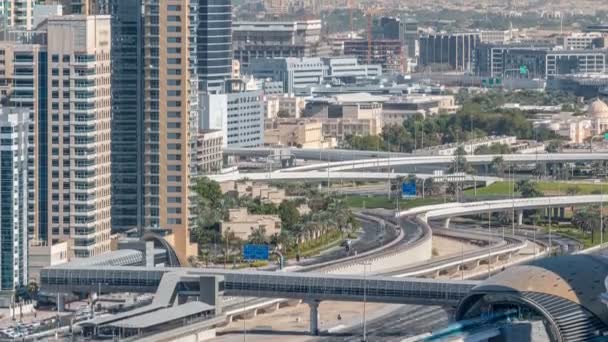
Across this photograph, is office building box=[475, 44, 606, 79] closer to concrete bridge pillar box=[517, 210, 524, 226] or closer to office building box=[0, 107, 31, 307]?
concrete bridge pillar box=[517, 210, 524, 226]

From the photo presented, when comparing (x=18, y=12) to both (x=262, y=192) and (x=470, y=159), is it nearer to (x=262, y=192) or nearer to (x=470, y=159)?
(x=262, y=192)

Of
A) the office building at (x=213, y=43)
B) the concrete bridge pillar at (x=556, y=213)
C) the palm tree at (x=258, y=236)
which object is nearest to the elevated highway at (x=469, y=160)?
the office building at (x=213, y=43)

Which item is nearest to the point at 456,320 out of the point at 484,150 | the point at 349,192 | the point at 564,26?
the point at 349,192

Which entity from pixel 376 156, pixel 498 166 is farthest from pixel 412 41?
pixel 498 166

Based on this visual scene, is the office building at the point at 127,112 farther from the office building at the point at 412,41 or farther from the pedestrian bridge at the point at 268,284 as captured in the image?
the office building at the point at 412,41

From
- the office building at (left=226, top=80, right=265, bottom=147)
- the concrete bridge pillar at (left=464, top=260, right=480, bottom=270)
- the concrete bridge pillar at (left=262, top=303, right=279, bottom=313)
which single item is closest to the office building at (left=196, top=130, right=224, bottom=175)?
the office building at (left=226, top=80, right=265, bottom=147)
